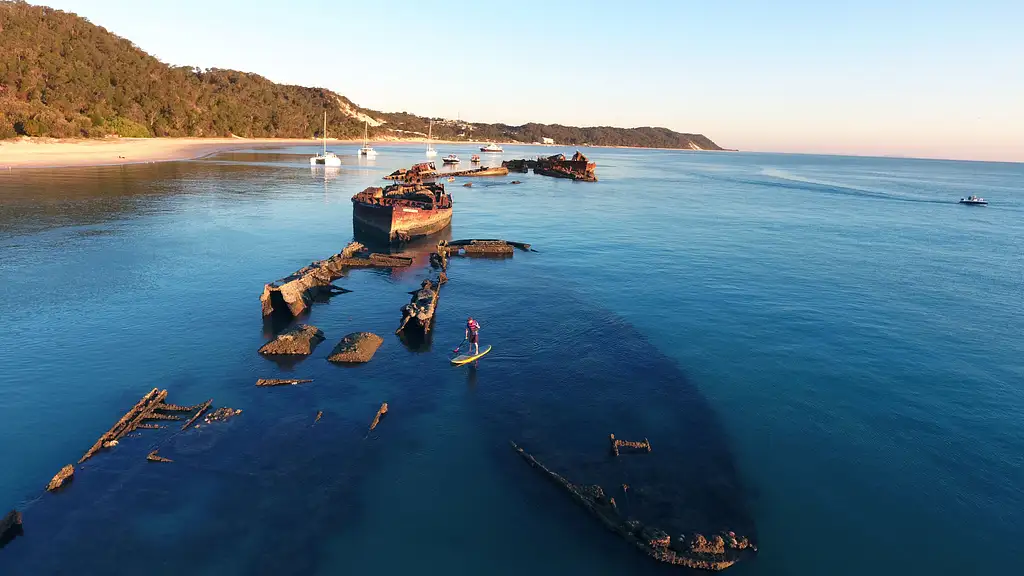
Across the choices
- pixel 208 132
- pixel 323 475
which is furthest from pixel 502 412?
pixel 208 132

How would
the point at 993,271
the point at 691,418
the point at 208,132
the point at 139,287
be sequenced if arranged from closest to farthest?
the point at 691,418 < the point at 139,287 < the point at 993,271 < the point at 208,132

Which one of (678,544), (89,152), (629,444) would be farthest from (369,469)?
(89,152)

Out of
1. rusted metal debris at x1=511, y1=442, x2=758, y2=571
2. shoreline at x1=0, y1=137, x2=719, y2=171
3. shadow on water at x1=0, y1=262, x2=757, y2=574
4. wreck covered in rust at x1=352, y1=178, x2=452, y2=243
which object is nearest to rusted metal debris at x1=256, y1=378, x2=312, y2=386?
shadow on water at x1=0, y1=262, x2=757, y2=574

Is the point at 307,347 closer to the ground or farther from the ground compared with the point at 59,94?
closer to the ground

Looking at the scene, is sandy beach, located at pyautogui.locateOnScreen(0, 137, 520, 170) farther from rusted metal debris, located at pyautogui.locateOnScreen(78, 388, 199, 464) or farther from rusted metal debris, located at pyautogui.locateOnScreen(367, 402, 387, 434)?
rusted metal debris, located at pyautogui.locateOnScreen(367, 402, 387, 434)

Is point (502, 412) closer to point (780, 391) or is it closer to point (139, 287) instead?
point (780, 391)

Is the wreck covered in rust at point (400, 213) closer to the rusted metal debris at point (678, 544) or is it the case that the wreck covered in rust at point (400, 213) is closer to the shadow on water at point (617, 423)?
the shadow on water at point (617, 423)
